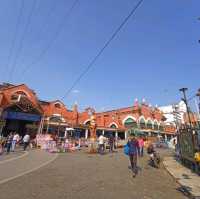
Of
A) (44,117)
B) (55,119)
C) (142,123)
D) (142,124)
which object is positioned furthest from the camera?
(142,123)

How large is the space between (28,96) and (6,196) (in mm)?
24302

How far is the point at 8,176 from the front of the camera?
7.52 meters

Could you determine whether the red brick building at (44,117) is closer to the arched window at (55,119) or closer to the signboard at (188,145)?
the arched window at (55,119)

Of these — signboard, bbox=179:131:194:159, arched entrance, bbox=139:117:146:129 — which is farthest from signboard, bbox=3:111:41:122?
arched entrance, bbox=139:117:146:129

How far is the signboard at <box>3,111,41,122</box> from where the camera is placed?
2436 cm

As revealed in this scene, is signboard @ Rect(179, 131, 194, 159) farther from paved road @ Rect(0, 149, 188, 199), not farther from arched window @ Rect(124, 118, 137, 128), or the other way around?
arched window @ Rect(124, 118, 137, 128)

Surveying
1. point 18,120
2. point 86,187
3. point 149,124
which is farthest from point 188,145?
point 149,124

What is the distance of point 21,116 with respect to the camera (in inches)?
1017

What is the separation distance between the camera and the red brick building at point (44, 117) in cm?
2523

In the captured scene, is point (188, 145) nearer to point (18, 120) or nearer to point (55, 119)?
point (55, 119)

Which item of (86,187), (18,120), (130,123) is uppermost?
(130,123)

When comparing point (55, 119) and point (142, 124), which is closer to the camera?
point (55, 119)

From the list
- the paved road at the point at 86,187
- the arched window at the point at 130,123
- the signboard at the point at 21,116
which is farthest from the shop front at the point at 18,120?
the arched window at the point at 130,123

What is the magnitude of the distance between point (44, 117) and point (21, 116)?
3.42m
